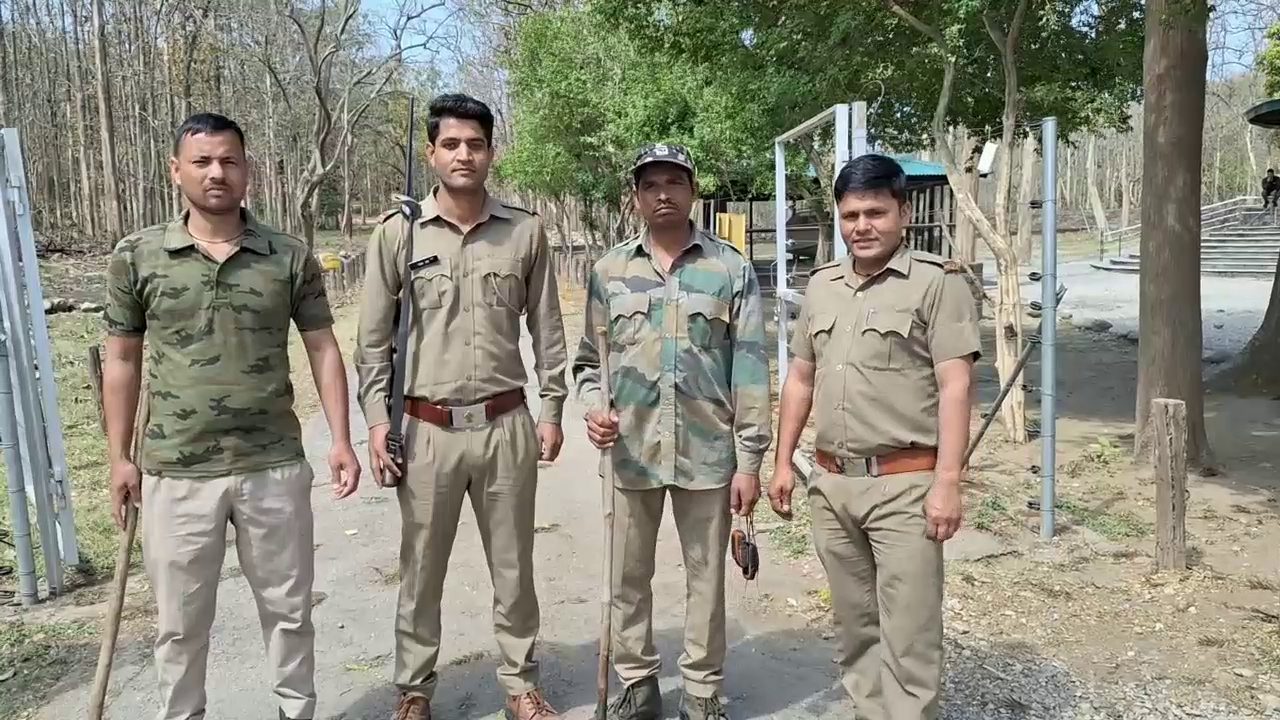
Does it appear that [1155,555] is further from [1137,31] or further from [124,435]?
[1137,31]

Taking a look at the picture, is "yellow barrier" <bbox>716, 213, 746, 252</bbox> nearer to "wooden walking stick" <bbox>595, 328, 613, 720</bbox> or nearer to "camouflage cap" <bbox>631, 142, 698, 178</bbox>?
"camouflage cap" <bbox>631, 142, 698, 178</bbox>

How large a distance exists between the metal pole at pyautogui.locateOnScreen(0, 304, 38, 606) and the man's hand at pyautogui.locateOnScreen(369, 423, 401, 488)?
2281mm

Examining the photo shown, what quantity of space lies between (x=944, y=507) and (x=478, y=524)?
1491mm

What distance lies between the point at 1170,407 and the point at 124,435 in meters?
4.50

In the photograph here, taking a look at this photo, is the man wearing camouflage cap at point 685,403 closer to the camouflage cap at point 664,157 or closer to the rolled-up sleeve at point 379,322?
the camouflage cap at point 664,157

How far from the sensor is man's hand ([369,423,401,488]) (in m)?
3.00

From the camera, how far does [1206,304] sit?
1834cm

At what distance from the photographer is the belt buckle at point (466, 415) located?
3047 mm

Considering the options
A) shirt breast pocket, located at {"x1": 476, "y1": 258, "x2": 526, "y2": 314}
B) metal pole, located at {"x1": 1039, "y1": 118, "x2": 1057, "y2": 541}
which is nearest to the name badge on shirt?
shirt breast pocket, located at {"x1": 476, "y1": 258, "x2": 526, "y2": 314}

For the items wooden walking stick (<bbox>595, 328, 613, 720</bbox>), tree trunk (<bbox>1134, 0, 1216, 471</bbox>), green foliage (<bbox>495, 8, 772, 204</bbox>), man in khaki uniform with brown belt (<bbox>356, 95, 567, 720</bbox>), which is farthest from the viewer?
green foliage (<bbox>495, 8, 772, 204</bbox>)

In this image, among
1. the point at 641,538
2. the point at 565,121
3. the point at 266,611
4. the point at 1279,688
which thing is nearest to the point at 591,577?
the point at 641,538

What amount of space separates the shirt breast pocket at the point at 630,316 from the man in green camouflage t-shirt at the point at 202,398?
1003 millimetres

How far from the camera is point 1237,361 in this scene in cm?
986

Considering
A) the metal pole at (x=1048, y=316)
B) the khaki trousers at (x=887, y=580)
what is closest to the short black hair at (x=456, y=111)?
the khaki trousers at (x=887, y=580)
